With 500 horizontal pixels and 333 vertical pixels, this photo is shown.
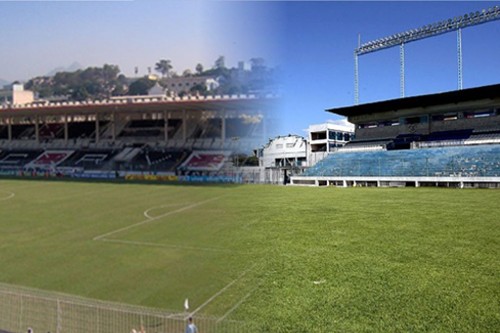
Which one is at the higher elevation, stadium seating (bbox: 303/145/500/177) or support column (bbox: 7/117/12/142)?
support column (bbox: 7/117/12/142)

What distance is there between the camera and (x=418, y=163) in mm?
14523

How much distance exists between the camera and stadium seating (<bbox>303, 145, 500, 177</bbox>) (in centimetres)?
1316

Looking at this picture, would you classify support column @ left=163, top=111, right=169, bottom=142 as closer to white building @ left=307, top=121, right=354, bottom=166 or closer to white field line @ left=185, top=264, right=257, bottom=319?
white building @ left=307, top=121, right=354, bottom=166

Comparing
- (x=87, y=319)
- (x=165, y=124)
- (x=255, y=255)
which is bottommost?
(x=87, y=319)

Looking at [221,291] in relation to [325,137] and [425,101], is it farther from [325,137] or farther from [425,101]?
[325,137]

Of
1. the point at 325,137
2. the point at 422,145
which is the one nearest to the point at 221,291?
the point at 422,145

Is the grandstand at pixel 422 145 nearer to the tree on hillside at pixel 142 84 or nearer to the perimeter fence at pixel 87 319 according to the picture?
the tree on hillside at pixel 142 84

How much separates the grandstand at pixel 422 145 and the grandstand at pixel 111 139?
16.7 feet

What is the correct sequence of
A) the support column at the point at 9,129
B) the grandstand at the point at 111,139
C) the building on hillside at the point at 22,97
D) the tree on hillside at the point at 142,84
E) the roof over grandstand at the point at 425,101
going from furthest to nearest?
the support column at the point at 9,129 < the building on hillside at the point at 22,97 < the grandstand at the point at 111,139 < the roof over grandstand at the point at 425,101 < the tree on hillside at the point at 142,84

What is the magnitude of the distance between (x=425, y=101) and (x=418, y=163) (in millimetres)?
4664

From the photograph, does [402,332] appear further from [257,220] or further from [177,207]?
[177,207]

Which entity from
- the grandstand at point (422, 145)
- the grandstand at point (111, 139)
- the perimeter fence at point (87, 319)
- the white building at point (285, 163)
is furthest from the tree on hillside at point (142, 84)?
the grandstand at point (422, 145)

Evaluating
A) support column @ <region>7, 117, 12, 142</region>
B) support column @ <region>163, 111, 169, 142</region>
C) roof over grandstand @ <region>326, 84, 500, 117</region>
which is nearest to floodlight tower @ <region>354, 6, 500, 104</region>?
roof over grandstand @ <region>326, 84, 500, 117</region>

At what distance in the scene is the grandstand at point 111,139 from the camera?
65.3 feet
